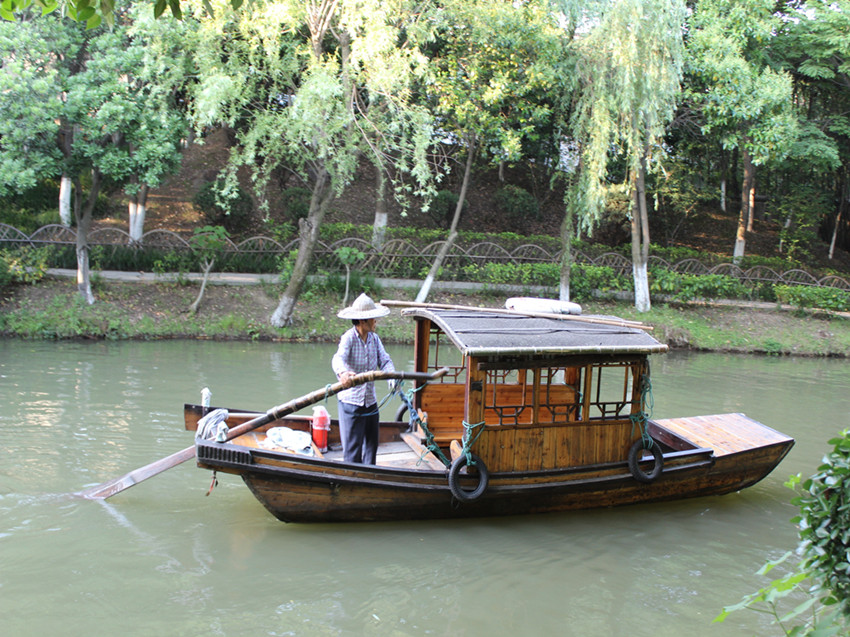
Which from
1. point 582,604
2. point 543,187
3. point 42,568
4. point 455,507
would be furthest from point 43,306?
point 543,187

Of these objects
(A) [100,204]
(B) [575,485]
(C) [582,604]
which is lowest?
(C) [582,604]

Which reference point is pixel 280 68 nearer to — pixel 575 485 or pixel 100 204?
pixel 100 204

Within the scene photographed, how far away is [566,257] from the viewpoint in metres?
17.4

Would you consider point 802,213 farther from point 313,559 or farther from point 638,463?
point 313,559

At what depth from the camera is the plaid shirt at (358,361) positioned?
6.12 m

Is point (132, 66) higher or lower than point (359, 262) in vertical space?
higher

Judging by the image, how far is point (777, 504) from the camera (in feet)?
24.3

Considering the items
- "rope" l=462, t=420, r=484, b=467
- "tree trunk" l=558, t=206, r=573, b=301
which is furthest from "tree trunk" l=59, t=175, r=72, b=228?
"rope" l=462, t=420, r=484, b=467

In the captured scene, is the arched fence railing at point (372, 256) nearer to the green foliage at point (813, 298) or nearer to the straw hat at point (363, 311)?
the green foliage at point (813, 298)

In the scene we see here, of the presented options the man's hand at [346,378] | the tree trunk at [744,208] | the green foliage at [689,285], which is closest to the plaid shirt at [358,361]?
the man's hand at [346,378]

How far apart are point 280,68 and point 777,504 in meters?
11.1

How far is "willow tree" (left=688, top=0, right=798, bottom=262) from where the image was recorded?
1641 centimetres

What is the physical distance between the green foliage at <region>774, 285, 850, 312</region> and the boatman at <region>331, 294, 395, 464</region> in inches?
635

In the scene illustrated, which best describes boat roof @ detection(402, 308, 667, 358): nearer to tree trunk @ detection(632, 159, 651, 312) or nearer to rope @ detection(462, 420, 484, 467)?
rope @ detection(462, 420, 484, 467)
